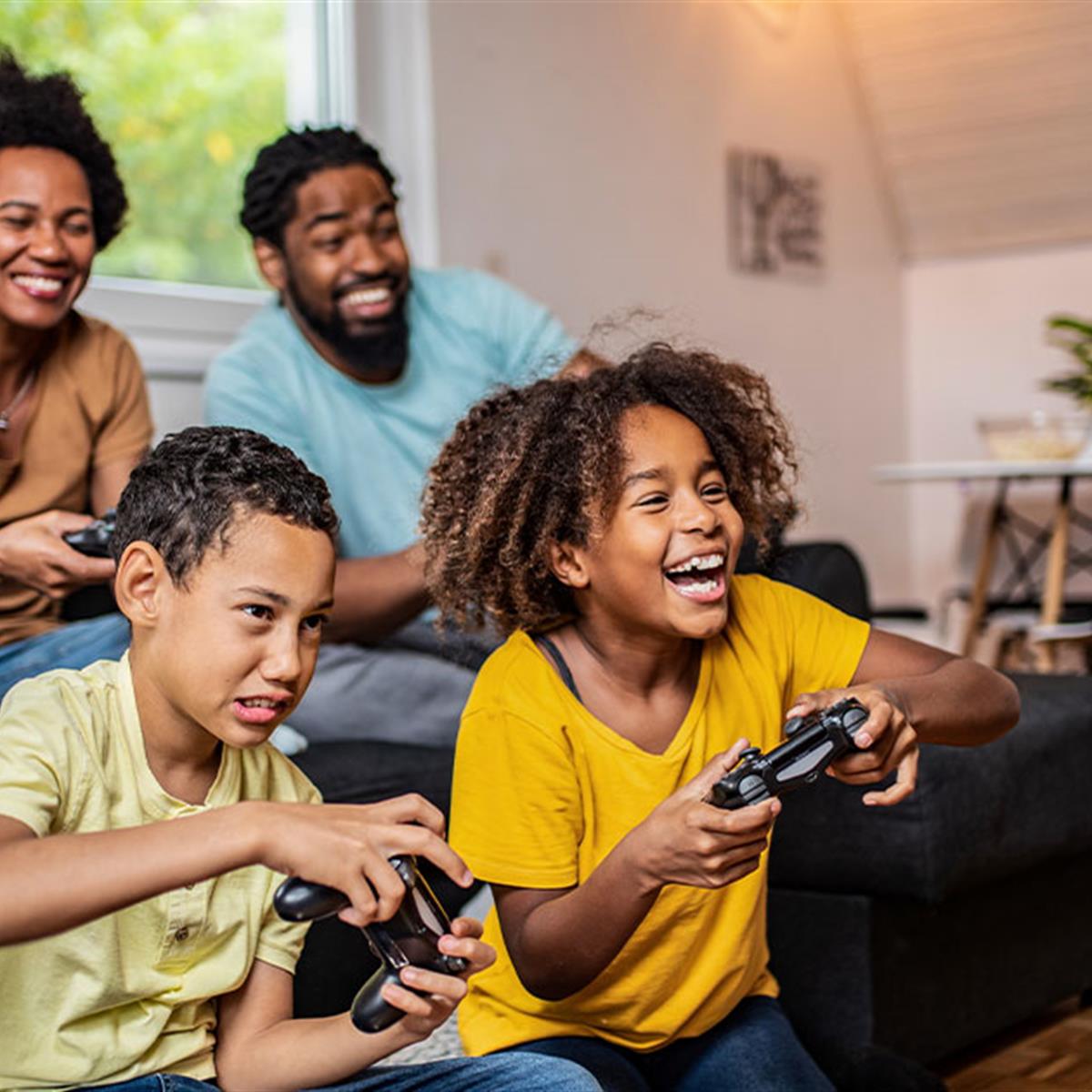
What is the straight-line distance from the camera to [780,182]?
4.05 meters

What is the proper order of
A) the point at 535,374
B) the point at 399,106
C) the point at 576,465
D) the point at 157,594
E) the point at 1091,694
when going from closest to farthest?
1. the point at 157,594
2. the point at 576,465
3. the point at 535,374
4. the point at 1091,694
5. the point at 399,106

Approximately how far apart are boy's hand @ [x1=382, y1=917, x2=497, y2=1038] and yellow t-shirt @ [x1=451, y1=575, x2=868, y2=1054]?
251mm

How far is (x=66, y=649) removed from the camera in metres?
1.59

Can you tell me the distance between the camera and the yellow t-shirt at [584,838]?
46.3 inches

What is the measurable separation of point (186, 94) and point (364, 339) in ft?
2.36

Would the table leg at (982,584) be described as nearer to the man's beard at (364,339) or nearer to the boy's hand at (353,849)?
the man's beard at (364,339)

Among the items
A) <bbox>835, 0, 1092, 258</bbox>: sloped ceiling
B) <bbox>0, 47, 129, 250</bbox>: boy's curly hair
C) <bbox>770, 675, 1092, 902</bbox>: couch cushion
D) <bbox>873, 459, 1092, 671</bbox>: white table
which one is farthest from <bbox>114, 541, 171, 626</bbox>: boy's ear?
<bbox>835, 0, 1092, 258</bbox>: sloped ceiling

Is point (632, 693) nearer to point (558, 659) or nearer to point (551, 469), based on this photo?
point (558, 659)

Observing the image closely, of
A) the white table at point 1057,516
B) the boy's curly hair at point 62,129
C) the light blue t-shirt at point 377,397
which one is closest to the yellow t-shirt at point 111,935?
the boy's curly hair at point 62,129

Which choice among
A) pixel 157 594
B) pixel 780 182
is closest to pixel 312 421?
pixel 157 594

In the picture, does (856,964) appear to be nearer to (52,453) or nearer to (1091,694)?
(1091,694)

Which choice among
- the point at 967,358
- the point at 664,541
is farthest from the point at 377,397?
the point at 967,358

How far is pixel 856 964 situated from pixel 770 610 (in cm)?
42

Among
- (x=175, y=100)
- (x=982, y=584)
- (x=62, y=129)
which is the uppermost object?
(x=175, y=100)
